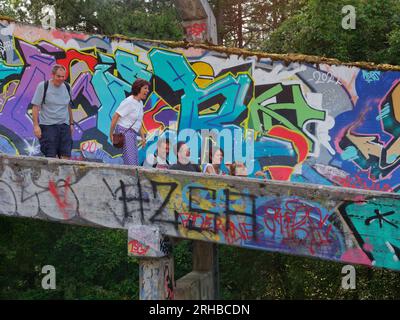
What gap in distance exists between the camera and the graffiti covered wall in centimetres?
1021

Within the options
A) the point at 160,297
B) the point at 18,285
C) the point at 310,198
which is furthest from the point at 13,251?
the point at 310,198

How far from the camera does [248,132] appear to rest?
35.8ft

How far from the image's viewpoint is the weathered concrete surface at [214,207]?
4223 mm

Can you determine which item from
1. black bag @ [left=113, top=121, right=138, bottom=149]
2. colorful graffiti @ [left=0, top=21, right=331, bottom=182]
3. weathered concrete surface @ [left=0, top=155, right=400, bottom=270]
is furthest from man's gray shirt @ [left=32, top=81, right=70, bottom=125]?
colorful graffiti @ [left=0, top=21, right=331, bottom=182]

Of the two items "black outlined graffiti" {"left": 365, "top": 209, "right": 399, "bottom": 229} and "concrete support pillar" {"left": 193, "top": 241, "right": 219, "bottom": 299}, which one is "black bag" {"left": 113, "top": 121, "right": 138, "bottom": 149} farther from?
"black outlined graffiti" {"left": 365, "top": 209, "right": 399, "bottom": 229}

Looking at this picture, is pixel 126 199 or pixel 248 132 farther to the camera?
pixel 248 132

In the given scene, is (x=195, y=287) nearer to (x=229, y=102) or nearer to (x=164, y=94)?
(x=229, y=102)

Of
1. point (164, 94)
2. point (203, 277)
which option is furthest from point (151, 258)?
point (164, 94)

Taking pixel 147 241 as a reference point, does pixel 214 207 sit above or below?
above

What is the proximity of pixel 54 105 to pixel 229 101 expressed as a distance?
13.2 feet

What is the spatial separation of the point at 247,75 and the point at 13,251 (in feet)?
28.1

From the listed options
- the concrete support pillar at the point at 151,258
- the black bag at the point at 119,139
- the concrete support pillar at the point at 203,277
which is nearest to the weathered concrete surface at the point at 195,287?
the concrete support pillar at the point at 203,277

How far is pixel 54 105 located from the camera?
7934 mm

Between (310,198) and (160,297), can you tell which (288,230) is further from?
(160,297)
